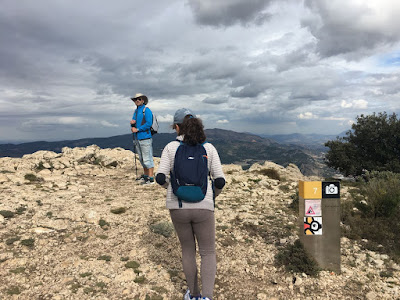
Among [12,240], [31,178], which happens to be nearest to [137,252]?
[12,240]

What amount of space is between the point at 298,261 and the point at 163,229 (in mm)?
3089

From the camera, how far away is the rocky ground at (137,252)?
12.9 feet

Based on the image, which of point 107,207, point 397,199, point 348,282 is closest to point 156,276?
point 348,282

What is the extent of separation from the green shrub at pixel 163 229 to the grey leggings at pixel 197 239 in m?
2.58

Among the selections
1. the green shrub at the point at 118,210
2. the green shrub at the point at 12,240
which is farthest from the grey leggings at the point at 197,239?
the green shrub at the point at 118,210

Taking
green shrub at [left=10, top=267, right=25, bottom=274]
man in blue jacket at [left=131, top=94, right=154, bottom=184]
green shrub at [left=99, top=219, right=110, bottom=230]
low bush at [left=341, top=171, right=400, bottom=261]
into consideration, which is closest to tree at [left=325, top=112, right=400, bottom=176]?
low bush at [left=341, top=171, right=400, bottom=261]

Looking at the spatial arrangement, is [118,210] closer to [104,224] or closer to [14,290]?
[104,224]

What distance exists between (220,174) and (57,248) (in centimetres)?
403

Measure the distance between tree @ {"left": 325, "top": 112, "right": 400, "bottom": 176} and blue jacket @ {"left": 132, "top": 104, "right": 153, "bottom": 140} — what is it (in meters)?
28.1

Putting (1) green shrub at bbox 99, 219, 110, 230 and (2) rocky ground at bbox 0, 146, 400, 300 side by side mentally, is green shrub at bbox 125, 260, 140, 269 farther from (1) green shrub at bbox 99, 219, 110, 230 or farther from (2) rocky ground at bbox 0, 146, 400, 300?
(1) green shrub at bbox 99, 219, 110, 230

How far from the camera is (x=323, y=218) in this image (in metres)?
4.45

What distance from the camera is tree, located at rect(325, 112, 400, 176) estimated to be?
2961 cm

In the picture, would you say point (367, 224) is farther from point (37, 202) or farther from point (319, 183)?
point (37, 202)

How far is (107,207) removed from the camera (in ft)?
24.4
